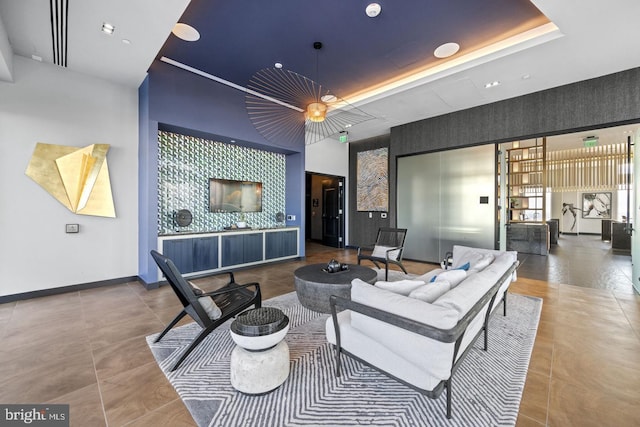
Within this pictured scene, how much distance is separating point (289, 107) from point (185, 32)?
96.2 inches

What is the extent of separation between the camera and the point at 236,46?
371cm

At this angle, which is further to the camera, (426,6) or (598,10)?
(426,6)

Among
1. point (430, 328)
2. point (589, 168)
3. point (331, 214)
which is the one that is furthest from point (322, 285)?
point (589, 168)

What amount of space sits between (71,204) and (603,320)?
718 centimetres

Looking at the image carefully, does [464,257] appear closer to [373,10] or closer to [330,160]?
[373,10]

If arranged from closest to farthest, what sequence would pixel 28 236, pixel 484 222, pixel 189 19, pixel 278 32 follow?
pixel 189 19, pixel 278 32, pixel 28 236, pixel 484 222

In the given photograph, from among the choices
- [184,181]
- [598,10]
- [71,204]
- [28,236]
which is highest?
[598,10]

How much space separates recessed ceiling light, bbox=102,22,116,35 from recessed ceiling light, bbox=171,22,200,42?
66 centimetres

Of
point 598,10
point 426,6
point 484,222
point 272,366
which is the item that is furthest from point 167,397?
point 484,222

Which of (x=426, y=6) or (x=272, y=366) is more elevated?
(x=426, y=6)

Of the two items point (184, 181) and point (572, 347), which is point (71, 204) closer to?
point (184, 181)

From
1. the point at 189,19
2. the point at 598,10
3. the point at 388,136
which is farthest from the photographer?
the point at 388,136

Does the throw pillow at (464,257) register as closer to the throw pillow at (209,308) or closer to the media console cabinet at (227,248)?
the throw pillow at (209,308)

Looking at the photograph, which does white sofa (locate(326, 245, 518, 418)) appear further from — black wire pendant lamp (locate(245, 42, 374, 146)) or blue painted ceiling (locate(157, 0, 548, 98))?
blue painted ceiling (locate(157, 0, 548, 98))
